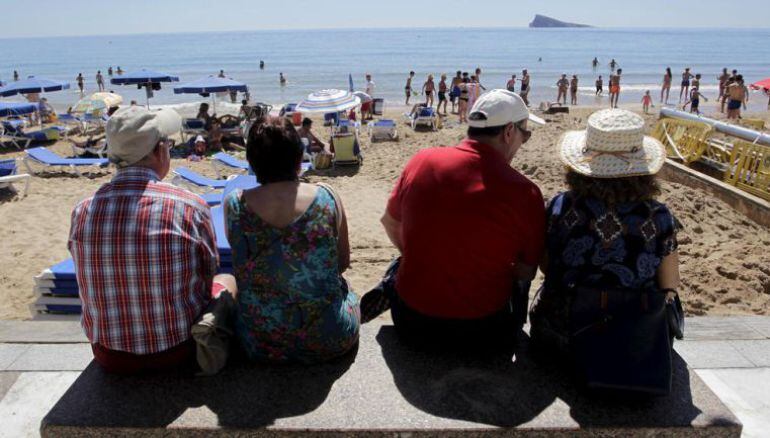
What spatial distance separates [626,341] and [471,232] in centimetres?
66

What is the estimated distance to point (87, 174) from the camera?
10.6 meters

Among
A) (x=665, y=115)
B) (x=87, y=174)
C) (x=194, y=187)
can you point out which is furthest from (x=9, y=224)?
(x=665, y=115)

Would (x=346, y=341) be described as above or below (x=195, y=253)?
below

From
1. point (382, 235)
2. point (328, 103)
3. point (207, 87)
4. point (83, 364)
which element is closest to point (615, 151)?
point (83, 364)

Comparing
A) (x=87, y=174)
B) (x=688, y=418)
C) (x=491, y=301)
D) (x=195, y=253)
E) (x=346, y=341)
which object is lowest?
(x=87, y=174)

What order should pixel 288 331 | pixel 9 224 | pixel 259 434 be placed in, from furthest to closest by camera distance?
pixel 9 224 < pixel 288 331 < pixel 259 434

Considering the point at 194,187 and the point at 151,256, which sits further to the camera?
the point at 194,187

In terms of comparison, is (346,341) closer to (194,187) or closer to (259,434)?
(259,434)

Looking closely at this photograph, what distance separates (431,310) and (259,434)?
0.80 meters

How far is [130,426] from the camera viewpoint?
1.94 m

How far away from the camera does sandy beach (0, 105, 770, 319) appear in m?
4.93

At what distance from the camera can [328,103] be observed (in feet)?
43.3

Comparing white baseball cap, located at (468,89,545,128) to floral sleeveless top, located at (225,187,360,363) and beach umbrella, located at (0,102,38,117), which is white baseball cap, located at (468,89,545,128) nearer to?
floral sleeveless top, located at (225,187,360,363)

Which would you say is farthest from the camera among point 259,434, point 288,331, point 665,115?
point 665,115
